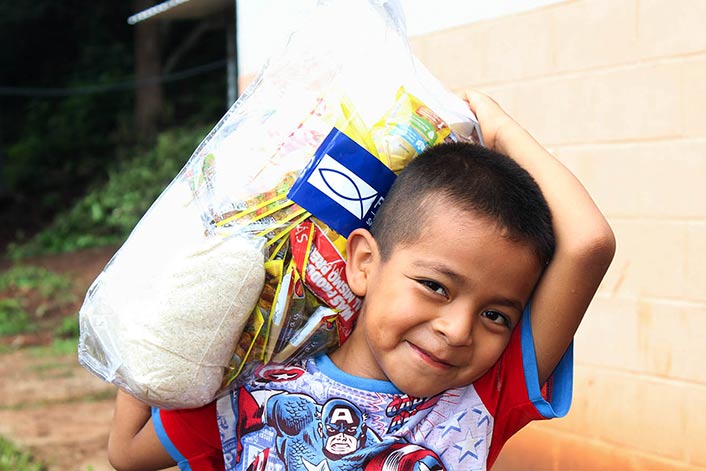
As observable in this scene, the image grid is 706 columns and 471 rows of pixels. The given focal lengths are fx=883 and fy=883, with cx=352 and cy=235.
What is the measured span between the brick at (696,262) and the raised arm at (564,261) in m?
1.41

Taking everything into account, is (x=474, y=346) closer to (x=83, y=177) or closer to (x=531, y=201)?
(x=531, y=201)

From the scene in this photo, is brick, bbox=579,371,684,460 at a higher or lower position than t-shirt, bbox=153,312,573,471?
lower

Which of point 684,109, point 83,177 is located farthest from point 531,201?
point 83,177

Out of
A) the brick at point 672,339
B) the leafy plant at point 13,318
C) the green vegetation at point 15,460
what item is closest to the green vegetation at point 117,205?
the leafy plant at point 13,318

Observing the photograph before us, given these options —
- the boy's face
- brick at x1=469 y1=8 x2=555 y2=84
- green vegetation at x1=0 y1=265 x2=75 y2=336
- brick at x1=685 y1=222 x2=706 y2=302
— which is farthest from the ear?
green vegetation at x1=0 y1=265 x2=75 y2=336

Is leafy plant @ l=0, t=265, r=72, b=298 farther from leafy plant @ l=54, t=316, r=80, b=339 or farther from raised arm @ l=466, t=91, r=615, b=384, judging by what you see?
raised arm @ l=466, t=91, r=615, b=384

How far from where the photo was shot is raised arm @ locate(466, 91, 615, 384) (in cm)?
171

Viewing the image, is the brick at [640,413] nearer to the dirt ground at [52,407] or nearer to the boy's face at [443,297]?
the boy's face at [443,297]

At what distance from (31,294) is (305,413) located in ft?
27.9

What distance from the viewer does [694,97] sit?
9.87ft

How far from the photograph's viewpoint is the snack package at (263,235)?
1680mm

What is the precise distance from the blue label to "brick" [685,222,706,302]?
1682 millimetres

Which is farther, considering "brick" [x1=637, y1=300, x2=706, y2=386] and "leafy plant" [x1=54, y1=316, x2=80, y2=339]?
"leafy plant" [x1=54, y1=316, x2=80, y2=339]

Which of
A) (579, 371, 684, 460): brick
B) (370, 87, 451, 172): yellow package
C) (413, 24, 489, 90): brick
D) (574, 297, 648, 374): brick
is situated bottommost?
(579, 371, 684, 460): brick
